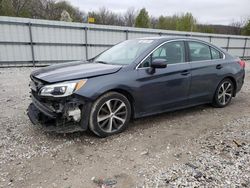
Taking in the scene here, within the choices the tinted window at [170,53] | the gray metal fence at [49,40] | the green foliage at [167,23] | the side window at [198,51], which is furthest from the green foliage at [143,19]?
the tinted window at [170,53]

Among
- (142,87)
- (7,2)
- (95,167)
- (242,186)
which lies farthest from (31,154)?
(7,2)

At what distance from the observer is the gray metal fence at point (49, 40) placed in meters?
10.4

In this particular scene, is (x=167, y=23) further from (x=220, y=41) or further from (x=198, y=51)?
(x=198, y=51)

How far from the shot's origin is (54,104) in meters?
3.08

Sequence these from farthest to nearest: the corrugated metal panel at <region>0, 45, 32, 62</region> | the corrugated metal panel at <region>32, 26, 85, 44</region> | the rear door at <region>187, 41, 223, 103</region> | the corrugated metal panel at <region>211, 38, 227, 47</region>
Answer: the corrugated metal panel at <region>211, 38, 227, 47</region> < the corrugated metal panel at <region>32, 26, 85, 44</region> < the corrugated metal panel at <region>0, 45, 32, 62</region> < the rear door at <region>187, 41, 223, 103</region>

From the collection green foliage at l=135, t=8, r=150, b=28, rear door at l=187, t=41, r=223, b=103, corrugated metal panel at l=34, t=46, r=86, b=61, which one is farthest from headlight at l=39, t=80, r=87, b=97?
green foliage at l=135, t=8, r=150, b=28

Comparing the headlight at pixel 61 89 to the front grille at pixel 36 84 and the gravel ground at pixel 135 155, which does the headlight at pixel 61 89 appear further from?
the gravel ground at pixel 135 155

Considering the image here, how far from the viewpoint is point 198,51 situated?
178 inches

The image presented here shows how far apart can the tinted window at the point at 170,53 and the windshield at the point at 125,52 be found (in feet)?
0.67

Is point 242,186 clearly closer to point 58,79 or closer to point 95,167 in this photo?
point 95,167

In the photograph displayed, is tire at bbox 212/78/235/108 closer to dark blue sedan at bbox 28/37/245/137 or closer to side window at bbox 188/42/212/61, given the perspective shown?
dark blue sedan at bbox 28/37/245/137

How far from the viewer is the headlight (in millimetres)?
3020

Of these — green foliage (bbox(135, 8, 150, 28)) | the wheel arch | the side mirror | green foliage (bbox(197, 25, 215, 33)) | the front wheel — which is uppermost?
green foliage (bbox(135, 8, 150, 28))

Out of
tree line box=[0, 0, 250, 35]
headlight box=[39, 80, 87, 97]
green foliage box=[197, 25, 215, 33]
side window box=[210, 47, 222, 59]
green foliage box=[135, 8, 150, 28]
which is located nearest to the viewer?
headlight box=[39, 80, 87, 97]
